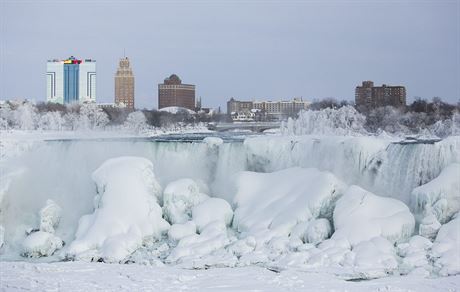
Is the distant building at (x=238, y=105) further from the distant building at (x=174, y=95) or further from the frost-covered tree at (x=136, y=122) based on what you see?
the frost-covered tree at (x=136, y=122)

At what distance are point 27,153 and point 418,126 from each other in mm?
30455

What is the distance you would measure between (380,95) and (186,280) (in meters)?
57.4

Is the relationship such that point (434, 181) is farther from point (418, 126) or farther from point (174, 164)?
point (418, 126)

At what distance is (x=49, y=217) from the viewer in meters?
21.1

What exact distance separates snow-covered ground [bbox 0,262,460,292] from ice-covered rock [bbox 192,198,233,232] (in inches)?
149

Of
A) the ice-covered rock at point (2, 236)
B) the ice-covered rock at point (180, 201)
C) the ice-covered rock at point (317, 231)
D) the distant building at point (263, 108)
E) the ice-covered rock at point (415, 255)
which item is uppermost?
the distant building at point (263, 108)

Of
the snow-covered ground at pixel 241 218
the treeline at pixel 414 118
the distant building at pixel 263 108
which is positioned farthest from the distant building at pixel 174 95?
the snow-covered ground at pixel 241 218

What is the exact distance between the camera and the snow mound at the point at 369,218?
57.9ft

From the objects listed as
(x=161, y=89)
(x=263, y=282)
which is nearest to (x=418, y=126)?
(x=263, y=282)

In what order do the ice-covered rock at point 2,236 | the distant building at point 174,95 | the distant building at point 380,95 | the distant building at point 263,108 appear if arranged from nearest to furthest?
the ice-covered rock at point 2,236, the distant building at point 380,95, the distant building at point 263,108, the distant building at point 174,95

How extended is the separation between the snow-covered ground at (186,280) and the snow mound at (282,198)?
127 inches

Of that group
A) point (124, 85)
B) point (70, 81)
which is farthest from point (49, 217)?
point (124, 85)

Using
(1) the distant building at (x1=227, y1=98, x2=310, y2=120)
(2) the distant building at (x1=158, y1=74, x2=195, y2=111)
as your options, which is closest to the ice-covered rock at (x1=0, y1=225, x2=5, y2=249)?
(1) the distant building at (x1=227, y1=98, x2=310, y2=120)

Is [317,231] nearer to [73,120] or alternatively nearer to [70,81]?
[73,120]
